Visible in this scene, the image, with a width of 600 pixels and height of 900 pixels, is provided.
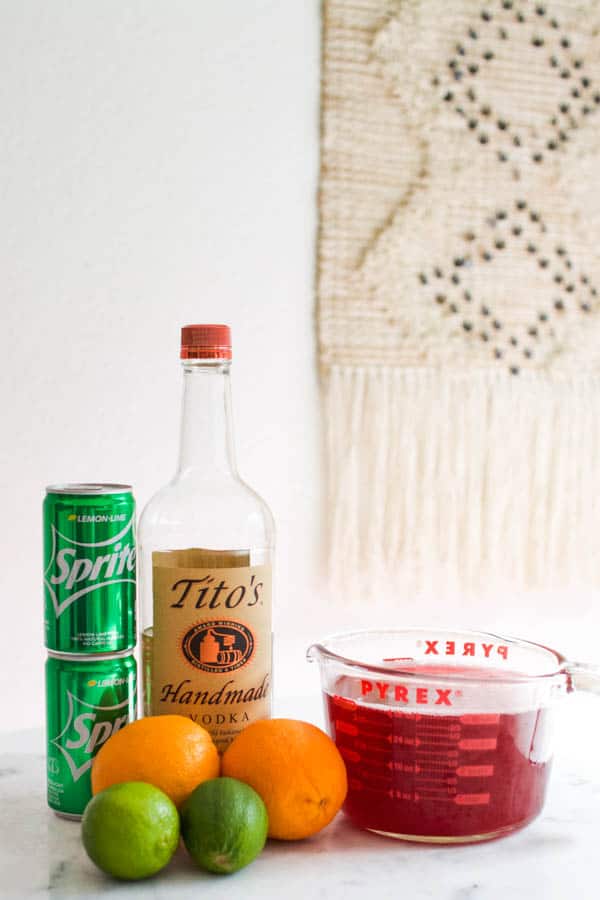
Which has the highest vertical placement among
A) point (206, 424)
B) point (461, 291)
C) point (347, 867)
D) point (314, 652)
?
point (461, 291)

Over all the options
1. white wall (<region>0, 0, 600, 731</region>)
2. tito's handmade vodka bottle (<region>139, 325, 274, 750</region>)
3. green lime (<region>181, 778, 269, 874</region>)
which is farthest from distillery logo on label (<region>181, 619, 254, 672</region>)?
white wall (<region>0, 0, 600, 731</region>)

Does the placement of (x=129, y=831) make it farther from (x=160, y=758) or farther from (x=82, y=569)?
(x=82, y=569)

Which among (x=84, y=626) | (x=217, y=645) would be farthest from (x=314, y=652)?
(x=84, y=626)

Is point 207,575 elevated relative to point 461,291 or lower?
lower

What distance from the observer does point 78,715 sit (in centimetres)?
74

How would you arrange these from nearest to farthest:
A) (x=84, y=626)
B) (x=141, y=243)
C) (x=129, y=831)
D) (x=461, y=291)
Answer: (x=129, y=831)
(x=84, y=626)
(x=141, y=243)
(x=461, y=291)

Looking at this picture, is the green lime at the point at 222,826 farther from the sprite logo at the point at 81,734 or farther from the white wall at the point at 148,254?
the white wall at the point at 148,254

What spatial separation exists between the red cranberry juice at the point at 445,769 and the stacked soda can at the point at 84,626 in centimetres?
19

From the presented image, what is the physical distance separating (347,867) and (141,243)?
0.81 meters

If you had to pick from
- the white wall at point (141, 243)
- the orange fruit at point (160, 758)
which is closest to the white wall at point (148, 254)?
the white wall at point (141, 243)

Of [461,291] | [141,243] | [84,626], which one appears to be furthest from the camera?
[461,291]

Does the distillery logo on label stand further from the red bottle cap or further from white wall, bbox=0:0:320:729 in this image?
white wall, bbox=0:0:320:729

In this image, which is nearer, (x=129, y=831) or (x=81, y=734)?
(x=129, y=831)

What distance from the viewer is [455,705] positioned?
70 centimetres
